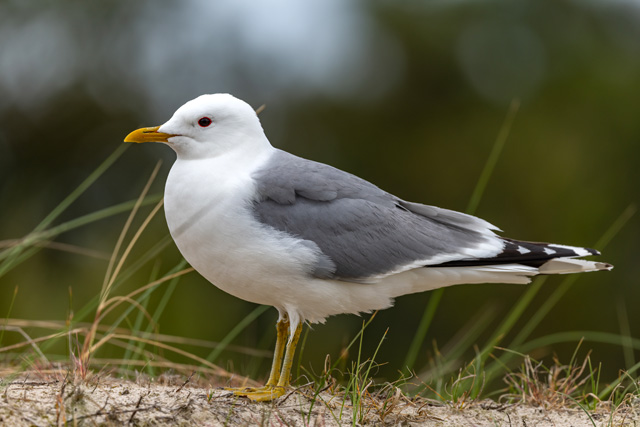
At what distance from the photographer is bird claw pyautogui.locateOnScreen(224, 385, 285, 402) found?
304cm

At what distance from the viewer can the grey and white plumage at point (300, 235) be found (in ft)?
10.2

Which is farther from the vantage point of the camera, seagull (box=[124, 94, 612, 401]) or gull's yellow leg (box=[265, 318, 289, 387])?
gull's yellow leg (box=[265, 318, 289, 387])

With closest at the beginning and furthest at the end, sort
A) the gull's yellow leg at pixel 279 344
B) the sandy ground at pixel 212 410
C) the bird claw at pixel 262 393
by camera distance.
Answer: the sandy ground at pixel 212 410, the bird claw at pixel 262 393, the gull's yellow leg at pixel 279 344

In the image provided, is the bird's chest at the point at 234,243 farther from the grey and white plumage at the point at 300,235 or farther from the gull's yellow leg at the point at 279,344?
the gull's yellow leg at the point at 279,344

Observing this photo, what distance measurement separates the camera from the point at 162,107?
8719 millimetres

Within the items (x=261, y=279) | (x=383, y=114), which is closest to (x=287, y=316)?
(x=261, y=279)

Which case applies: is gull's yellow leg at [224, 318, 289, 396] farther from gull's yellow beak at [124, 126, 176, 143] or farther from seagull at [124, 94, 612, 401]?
gull's yellow beak at [124, 126, 176, 143]

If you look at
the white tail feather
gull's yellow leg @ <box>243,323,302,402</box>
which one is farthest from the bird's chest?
the white tail feather

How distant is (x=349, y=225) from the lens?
3279 mm

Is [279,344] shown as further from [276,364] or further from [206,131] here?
[206,131]

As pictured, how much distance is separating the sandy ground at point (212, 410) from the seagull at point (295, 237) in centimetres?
20

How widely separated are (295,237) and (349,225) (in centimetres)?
26

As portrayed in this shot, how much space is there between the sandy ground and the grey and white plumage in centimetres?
45

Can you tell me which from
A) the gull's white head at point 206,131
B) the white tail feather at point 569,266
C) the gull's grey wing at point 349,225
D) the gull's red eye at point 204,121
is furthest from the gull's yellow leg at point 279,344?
the white tail feather at point 569,266
